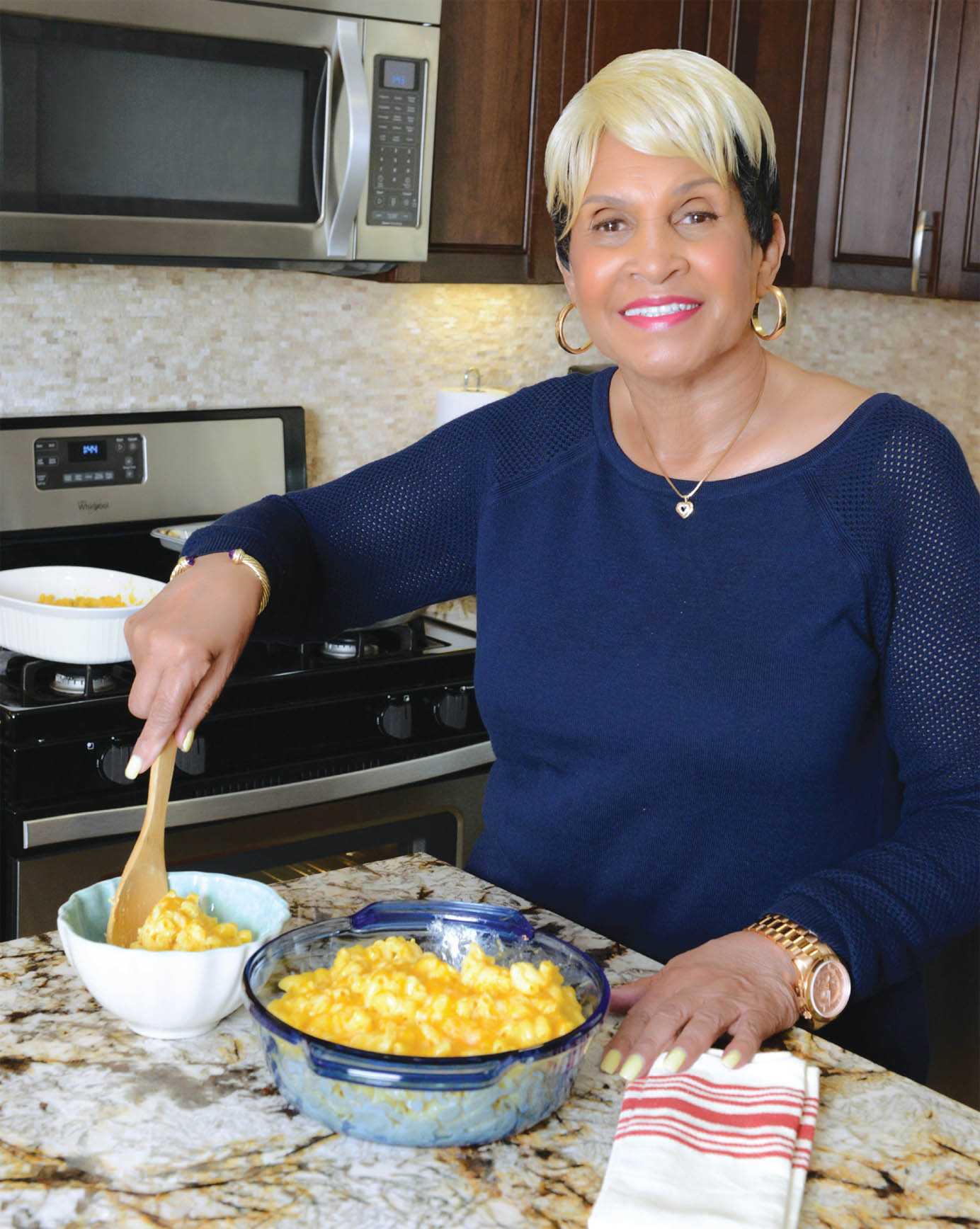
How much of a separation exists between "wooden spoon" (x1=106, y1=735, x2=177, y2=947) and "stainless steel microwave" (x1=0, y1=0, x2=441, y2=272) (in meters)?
1.30

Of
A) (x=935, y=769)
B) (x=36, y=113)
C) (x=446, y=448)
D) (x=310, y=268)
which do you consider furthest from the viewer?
(x=310, y=268)

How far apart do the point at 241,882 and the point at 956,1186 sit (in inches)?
21.7

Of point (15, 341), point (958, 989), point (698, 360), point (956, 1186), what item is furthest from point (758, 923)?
point (15, 341)

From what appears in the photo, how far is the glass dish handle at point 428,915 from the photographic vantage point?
103 cm

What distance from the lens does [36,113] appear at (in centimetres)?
204

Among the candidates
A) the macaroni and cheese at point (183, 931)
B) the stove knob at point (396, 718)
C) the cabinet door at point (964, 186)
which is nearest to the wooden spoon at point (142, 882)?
the macaroni and cheese at point (183, 931)

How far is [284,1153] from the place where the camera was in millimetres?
834

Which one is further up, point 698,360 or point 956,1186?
point 698,360

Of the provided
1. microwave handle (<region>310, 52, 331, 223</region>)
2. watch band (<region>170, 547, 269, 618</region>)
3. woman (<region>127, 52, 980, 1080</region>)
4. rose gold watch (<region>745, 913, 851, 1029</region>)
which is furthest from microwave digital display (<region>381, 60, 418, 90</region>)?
rose gold watch (<region>745, 913, 851, 1029</region>)

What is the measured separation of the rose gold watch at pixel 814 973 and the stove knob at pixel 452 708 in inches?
53.1

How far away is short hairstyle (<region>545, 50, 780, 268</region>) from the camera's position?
4.17 ft

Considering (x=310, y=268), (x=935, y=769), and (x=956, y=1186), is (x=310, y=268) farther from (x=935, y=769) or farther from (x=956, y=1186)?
(x=956, y=1186)

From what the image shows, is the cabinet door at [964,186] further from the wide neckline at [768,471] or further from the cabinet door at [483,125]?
the wide neckline at [768,471]

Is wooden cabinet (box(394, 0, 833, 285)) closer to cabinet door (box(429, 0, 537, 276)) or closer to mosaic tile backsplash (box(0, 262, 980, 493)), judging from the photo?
cabinet door (box(429, 0, 537, 276))
